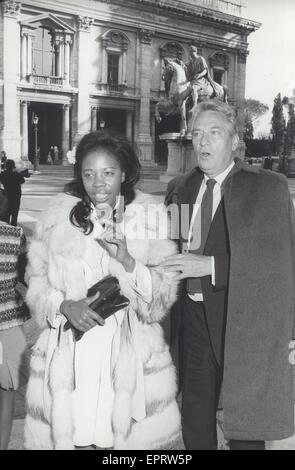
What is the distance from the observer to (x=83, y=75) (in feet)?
105

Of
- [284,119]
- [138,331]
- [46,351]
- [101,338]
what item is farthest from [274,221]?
[284,119]

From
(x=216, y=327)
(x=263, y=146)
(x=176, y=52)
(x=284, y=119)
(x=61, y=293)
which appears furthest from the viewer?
(x=263, y=146)

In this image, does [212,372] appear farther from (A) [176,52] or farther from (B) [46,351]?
(A) [176,52]

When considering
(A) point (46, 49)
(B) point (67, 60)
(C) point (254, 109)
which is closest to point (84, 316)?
(B) point (67, 60)

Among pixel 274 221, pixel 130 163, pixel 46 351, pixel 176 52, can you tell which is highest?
pixel 176 52

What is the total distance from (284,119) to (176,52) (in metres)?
9.52

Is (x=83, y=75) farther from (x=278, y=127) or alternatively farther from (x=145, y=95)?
(x=278, y=127)

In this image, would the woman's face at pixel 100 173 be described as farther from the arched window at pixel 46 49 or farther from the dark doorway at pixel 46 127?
the dark doorway at pixel 46 127

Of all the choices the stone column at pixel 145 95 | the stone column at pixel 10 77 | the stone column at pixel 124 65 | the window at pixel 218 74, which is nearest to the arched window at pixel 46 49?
the stone column at pixel 10 77

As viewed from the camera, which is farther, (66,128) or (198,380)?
(66,128)

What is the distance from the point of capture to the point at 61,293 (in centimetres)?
226

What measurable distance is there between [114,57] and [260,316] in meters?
33.0

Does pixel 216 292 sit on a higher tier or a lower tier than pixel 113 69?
lower

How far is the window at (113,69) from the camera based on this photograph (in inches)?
1308
